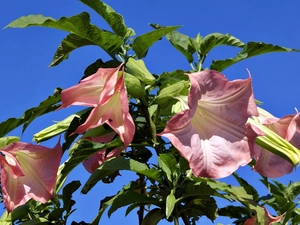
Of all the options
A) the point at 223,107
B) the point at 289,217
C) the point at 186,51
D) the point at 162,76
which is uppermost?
the point at 186,51

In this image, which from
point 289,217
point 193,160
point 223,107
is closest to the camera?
point 193,160

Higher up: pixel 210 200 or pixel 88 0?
pixel 88 0

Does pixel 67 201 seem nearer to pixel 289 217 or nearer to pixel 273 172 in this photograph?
pixel 273 172

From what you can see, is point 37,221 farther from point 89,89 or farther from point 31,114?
point 89,89

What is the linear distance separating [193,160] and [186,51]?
1.99 ft

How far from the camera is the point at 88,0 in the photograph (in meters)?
1.72

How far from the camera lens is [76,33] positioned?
5.37 feet

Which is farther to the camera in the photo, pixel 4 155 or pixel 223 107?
pixel 4 155

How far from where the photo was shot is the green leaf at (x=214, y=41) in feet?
6.29

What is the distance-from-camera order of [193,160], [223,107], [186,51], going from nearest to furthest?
[193,160] → [223,107] → [186,51]

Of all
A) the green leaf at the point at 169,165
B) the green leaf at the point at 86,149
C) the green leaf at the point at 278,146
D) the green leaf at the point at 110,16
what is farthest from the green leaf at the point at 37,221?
the green leaf at the point at 278,146

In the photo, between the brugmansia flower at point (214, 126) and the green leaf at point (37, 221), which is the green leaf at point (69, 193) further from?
the brugmansia flower at point (214, 126)

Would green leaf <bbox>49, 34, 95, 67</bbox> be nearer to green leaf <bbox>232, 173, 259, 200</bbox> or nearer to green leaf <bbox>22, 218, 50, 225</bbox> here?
green leaf <bbox>22, 218, 50, 225</bbox>

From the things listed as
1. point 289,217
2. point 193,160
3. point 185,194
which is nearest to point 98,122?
point 193,160
